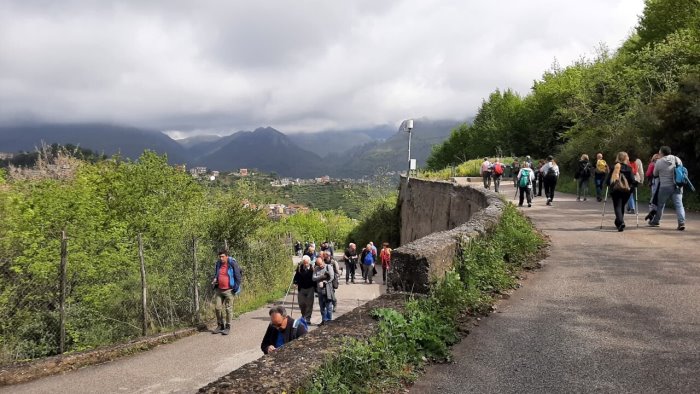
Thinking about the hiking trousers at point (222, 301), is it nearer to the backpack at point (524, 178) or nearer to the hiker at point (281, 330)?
the hiker at point (281, 330)

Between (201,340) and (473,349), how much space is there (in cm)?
795

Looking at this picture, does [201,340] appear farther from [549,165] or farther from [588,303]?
[549,165]

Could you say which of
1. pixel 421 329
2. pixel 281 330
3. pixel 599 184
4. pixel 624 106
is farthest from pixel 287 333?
pixel 624 106

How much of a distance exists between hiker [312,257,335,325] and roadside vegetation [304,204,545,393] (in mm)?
4847

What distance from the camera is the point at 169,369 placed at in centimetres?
881

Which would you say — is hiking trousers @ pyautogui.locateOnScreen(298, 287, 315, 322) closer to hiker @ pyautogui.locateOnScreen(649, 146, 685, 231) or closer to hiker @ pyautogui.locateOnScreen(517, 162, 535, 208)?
hiker @ pyautogui.locateOnScreen(649, 146, 685, 231)

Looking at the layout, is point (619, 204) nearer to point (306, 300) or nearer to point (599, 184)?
point (306, 300)

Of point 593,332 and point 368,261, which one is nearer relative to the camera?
point 593,332

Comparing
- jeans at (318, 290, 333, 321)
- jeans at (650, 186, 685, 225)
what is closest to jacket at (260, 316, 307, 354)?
jeans at (318, 290, 333, 321)

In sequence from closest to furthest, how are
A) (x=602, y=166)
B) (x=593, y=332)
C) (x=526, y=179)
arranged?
1. (x=593, y=332)
2. (x=526, y=179)
3. (x=602, y=166)

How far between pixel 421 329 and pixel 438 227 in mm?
13439

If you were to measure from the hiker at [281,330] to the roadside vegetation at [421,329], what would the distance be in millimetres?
1586

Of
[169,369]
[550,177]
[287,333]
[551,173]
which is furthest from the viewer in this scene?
[550,177]

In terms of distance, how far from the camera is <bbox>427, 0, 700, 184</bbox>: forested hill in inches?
624
